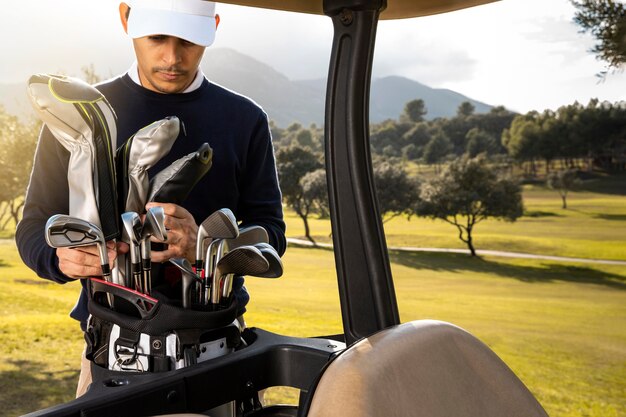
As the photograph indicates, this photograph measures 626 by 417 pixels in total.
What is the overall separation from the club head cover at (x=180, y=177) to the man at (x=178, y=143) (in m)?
0.02

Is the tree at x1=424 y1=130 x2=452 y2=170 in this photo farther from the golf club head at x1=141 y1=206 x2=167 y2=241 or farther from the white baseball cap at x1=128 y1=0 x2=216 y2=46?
the golf club head at x1=141 y1=206 x2=167 y2=241

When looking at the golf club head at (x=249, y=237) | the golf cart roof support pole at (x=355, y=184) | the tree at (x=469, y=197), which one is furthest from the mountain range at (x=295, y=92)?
the golf cart roof support pole at (x=355, y=184)

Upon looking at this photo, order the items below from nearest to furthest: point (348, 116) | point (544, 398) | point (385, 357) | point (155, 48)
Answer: point (385, 357), point (348, 116), point (155, 48), point (544, 398)

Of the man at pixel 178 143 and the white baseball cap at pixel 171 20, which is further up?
the white baseball cap at pixel 171 20

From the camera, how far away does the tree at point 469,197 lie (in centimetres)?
1002

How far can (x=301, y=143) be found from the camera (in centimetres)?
1024

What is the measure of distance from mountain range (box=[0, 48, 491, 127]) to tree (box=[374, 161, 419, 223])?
0.73 metres

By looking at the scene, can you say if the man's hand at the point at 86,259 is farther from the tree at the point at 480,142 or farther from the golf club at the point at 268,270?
the tree at the point at 480,142

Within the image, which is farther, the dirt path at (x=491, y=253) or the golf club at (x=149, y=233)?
the dirt path at (x=491, y=253)

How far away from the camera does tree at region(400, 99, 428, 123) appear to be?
10.2 m

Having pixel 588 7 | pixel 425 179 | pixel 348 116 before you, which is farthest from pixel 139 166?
pixel 425 179

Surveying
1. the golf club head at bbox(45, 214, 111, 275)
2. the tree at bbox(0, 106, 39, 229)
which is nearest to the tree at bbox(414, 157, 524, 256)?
the tree at bbox(0, 106, 39, 229)

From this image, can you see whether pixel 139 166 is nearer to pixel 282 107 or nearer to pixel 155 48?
pixel 155 48

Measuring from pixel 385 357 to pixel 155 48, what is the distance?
616mm
